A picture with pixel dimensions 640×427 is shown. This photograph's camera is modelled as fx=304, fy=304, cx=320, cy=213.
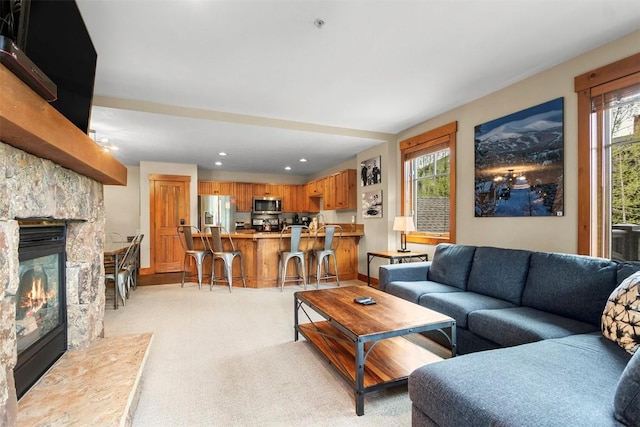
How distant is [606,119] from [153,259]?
23.8 ft

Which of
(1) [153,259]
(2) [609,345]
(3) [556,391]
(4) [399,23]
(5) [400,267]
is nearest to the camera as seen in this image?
(3) [556,391]

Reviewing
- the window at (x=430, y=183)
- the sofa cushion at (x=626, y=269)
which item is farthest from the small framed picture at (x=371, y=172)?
the sofa cushion at (x=626, y=269)

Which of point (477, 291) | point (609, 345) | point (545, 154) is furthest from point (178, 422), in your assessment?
point (545, 154)

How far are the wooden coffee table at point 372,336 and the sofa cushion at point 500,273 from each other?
2.58 ft

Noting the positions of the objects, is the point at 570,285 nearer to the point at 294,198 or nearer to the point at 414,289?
the point at 414,289

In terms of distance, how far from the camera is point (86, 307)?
7.11 ft

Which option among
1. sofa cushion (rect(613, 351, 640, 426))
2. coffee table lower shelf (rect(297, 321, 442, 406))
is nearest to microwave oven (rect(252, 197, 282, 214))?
coffee table lower shelf (rect(297, 321, 442, 406))

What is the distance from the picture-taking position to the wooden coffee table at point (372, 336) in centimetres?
179

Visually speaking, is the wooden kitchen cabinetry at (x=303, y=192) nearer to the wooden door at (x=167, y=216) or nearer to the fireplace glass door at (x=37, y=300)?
the wooden door at (x=167, y=216)

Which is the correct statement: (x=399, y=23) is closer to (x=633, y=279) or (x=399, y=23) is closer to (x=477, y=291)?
(x=633, y=279)

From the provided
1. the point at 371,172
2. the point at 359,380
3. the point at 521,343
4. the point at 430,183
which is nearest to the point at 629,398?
the point at 521,343

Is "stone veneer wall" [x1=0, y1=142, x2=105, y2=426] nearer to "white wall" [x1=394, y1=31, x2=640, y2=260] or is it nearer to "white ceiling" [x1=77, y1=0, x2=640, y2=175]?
"white ceiling" [x1=77, y1=0, x2=640, y2=175]

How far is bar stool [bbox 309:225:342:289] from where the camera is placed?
5.11 metres

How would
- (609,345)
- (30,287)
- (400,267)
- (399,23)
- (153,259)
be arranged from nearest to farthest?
(609,345)
(30,287)
(399,23)
(400,267)
(153,259)
